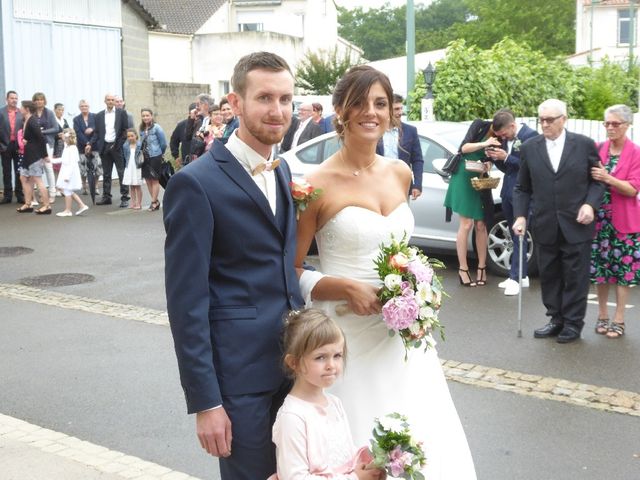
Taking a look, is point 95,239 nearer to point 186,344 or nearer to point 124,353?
point 124,353

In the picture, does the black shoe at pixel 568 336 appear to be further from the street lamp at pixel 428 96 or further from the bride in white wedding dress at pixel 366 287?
the street lamp at pixel 428 96

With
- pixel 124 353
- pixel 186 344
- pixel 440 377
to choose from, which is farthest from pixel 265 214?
pixel 124 353

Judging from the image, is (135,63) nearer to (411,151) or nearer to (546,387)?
(411,151)

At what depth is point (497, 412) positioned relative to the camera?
22.5ft

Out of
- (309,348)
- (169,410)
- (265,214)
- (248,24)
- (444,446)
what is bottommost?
(169,410)

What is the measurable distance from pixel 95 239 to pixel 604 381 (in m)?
9.81

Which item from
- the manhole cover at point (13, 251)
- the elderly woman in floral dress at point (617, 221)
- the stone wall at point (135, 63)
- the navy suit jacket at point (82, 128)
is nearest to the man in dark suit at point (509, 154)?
the elderly woman in floral dress at point (617, 221)

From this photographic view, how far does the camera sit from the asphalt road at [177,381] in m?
6.06

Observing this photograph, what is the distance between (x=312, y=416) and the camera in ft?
11.4

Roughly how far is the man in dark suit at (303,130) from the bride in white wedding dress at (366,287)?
36.5 feet

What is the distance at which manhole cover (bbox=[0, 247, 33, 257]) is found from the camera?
46.8 ft

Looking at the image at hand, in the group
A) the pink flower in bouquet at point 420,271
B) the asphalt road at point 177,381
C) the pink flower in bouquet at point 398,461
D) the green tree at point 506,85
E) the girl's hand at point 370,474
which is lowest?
the asphalt road at point 177,381

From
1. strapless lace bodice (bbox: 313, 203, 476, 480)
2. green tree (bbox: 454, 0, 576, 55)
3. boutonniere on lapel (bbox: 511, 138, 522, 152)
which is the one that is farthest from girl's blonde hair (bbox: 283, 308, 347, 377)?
green tree (bbox: 454, 0, 576, 55)

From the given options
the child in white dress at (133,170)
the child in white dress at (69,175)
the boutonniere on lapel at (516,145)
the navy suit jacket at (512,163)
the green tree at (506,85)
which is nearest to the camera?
the boutonniere on lapel at (516,145)
